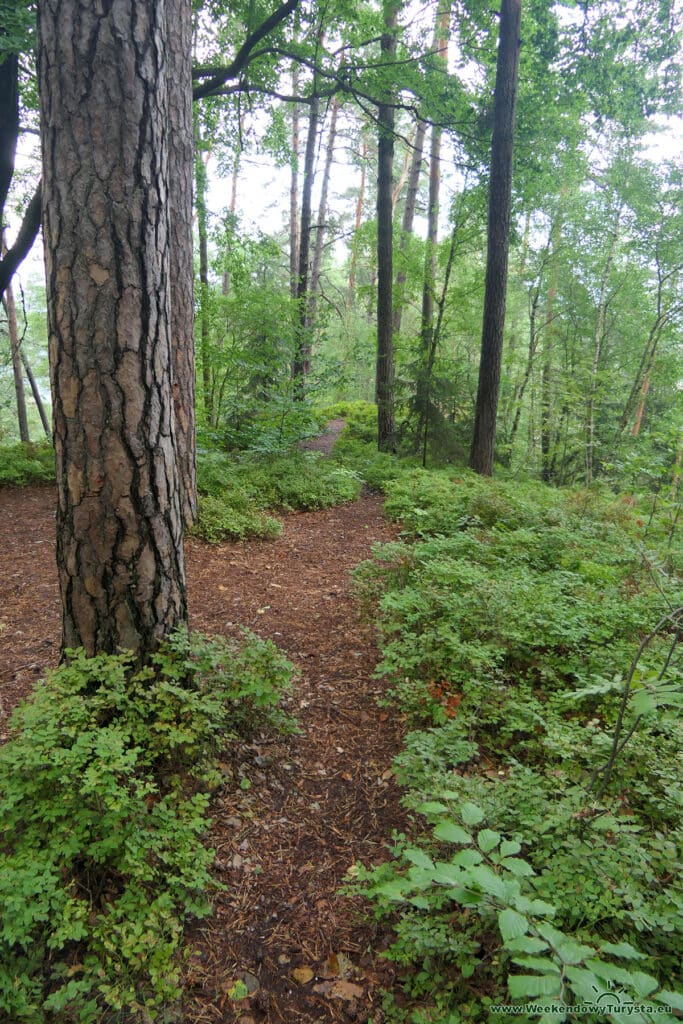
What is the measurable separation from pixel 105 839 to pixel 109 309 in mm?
2201

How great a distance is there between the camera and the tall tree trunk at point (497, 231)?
725 centimetres

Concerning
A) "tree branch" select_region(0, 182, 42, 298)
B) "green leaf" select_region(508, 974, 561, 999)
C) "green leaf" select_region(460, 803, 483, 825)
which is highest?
"tree branch" select_region(0, 182, 42, 298)

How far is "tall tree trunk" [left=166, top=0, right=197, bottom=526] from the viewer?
483 centimetres

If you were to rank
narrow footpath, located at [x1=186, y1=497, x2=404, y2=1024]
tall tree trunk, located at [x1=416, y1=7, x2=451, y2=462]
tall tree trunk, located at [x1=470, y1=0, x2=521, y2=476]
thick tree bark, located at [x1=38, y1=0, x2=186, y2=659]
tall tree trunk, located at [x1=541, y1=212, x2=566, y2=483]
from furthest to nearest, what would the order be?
tall tree trunk, located at [x1=541, y1=212, x2=566, y2=483]
tall tree trunk, located at [x1=416, y1=7, x2=451, y2=462]
tall tree trunk, located at [x1=470, y1=0, x2=521, y2=476]
thick tree bark, located at [x1=38, y1=0, x2=186, y2=659]
narrow footpath, located at [x1=186, y1=497, x2=404, y2=1024]

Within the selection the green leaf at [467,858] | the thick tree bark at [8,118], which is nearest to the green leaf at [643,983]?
the green leaf at [467,858]

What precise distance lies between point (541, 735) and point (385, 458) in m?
7.66

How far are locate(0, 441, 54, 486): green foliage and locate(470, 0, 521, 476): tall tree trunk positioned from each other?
6878 millimetres

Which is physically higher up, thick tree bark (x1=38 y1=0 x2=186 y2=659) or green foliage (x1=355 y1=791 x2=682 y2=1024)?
thick tree bark (x1=38 y1=0 x2=186 y2=659)

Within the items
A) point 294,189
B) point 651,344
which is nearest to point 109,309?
point 651,344

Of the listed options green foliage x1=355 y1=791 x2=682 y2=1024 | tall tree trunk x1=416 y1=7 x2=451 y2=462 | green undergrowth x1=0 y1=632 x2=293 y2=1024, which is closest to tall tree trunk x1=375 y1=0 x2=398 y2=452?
tall tree trunk x1=416 y1=7 x2=451 y2=462

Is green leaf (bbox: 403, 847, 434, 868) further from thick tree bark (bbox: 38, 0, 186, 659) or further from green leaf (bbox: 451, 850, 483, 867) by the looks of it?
thick tree bark (bbox: 38, 0, 186, 659)

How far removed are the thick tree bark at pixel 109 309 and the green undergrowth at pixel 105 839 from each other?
31 cm

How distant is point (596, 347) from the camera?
43.3 feet

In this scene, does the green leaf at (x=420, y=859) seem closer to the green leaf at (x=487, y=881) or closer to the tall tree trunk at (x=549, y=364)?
the green leaf at (x=487, y=881)
